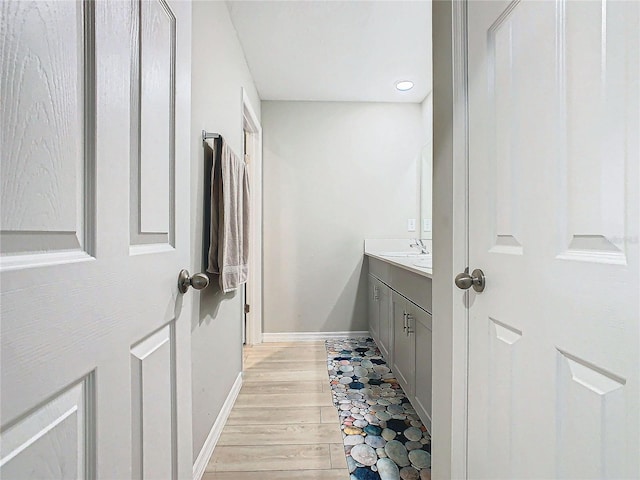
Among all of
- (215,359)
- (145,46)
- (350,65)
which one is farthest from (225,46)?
(215,359)

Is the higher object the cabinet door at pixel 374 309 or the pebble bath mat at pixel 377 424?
the cabinet door at pixel 374 309

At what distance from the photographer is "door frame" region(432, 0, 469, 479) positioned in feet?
3.30

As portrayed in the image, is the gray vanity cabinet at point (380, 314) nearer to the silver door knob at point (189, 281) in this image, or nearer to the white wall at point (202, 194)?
the white wall at point (202, 194)

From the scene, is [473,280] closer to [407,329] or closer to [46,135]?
[46,135]

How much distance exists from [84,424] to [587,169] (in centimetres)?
85

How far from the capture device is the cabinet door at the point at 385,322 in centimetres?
266

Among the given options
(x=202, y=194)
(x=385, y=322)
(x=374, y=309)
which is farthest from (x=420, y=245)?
(x=202, y=194)

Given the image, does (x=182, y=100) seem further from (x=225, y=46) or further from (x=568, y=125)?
(x=225, y=46)

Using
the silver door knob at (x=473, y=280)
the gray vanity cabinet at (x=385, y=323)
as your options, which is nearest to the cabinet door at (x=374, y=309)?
the gray vanity cabinet at (x=385, y=323)

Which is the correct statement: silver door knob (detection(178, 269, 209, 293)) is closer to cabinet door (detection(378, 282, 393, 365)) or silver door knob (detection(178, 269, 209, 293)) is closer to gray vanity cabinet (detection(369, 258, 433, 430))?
gray vanity cabinet (detection(369, 258, 433, 430))

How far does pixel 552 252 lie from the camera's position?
0.65 meters

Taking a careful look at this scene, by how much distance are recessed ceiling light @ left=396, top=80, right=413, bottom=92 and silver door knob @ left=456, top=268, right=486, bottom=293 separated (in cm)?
264

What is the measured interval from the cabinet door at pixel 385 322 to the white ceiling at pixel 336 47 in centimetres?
176

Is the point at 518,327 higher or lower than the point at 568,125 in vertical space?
lower
